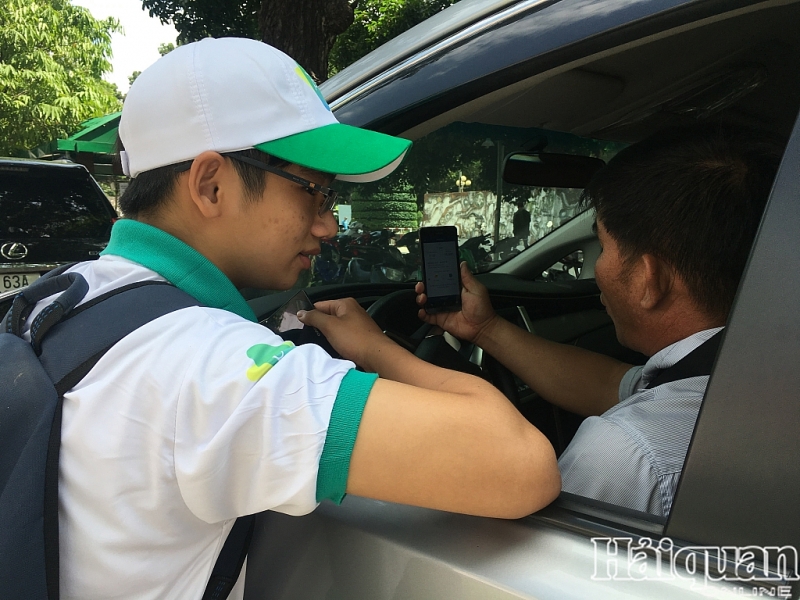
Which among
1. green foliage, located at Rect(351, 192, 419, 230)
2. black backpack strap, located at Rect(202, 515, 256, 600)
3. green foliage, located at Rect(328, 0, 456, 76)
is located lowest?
black backpack strap, located at Rect(202, 515, 256, 600)

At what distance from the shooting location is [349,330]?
4.34 feet

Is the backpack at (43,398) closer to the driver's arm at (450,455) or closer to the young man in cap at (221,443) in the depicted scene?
the young man in cap at (221,443)

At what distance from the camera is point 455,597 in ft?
2.79

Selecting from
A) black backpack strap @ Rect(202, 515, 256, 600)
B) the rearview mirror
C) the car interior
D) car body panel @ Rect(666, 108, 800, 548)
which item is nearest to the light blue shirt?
car body panel @ Rect(666, 108, 800, 548)

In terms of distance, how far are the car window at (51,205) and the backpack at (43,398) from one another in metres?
6.35

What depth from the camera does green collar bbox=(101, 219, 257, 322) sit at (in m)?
1.00

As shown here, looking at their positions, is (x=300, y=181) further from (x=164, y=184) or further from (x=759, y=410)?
(x=759, y=410)

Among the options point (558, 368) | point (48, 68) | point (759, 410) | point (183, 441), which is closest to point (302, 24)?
point (558, 368)

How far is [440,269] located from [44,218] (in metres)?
5.95

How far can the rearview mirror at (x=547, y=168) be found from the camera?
2.35m

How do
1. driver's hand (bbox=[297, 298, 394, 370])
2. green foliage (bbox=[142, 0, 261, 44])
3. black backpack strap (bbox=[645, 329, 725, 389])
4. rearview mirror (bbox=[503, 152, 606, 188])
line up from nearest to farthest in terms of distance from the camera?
1. black backpack strap (bbox=[645, 329, 725, 389])
2. driver's hand (bbox=[297, 298, 394, 370])
3. rearview mirror (bbox=[503, 152, 606, 188])
4. green foliage (bbox=[142, 0, 261, 44])

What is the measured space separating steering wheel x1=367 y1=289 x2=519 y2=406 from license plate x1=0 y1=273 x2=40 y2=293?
5375 millimetres

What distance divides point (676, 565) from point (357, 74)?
1.14 metres

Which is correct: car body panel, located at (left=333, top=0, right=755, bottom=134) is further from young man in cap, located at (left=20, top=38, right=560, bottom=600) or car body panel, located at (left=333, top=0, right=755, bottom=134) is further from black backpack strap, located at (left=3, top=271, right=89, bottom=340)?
black backpack strap, located at (left=3, top=271, right=89, bottom=340)
